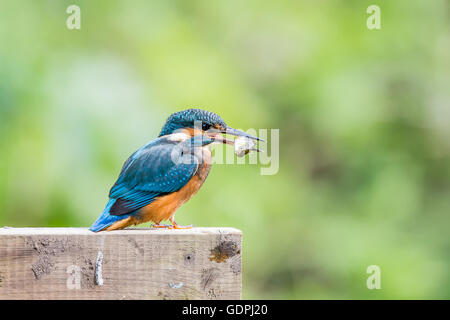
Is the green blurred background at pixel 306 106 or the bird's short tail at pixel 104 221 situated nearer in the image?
the bird's short tail at pixel 104 221

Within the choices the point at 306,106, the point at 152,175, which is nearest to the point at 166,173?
the point at 152,175

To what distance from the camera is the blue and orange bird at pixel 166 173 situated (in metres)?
2.67

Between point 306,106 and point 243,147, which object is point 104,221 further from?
point 306,106

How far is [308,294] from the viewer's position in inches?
222

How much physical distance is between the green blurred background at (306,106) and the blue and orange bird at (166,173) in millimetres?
1561

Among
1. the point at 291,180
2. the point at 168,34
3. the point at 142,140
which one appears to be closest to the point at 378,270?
the point at 291,180

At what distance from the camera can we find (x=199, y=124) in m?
2.96

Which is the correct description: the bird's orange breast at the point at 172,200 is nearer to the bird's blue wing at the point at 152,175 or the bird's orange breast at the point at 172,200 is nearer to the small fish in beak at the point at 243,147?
the bird's blue wing at the point at 152,175

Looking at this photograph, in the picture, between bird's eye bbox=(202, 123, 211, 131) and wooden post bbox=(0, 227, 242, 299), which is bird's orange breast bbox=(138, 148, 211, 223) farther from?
wooden post bbox=(0, 227, 242, 299)

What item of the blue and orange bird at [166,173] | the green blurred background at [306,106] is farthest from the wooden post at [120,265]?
the green blurred background at [306,106]

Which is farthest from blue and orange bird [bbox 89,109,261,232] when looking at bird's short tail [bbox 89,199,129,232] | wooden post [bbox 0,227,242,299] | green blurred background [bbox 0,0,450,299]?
green blurred background [bbox 0,0,450,299]

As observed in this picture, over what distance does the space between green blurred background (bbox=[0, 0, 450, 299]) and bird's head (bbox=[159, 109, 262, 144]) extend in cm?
153

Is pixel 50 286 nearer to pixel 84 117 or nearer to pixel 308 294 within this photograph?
pixel 84 117

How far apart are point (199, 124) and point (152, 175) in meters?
0.38
